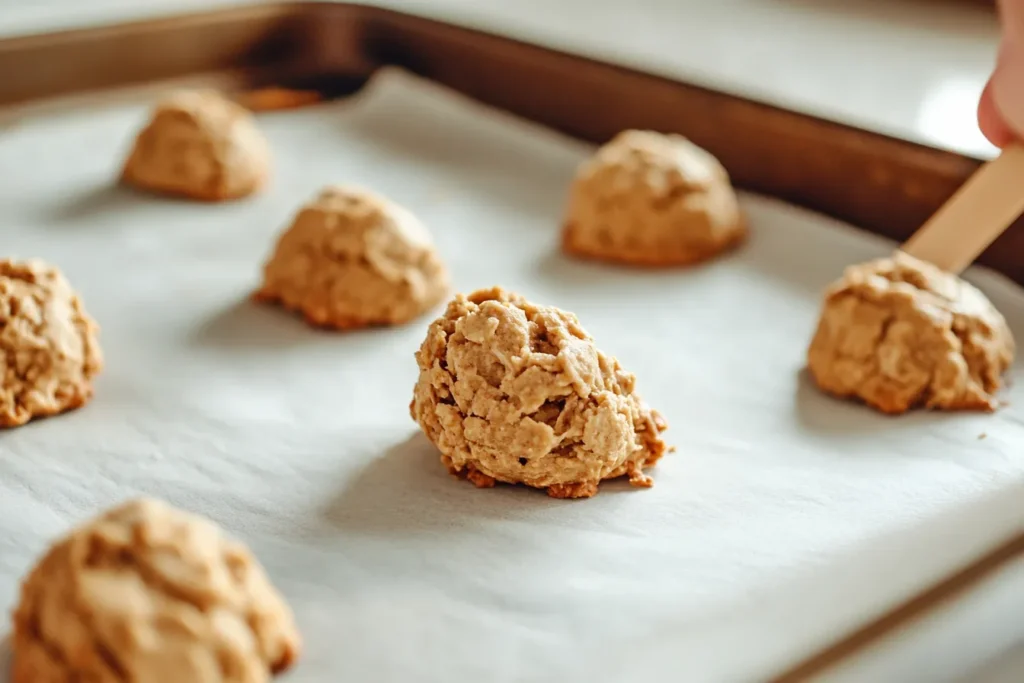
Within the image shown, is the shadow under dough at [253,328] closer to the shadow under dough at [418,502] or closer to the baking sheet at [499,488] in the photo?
the baking sheet at [499,488]

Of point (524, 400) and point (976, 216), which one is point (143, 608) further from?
point (976, 216)

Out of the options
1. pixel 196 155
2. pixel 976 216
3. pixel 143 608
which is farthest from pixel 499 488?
pixel 196 155

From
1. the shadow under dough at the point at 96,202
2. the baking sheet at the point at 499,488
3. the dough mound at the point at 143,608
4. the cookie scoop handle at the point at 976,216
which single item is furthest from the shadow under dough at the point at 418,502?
the shadow under dough at the point at 96,202

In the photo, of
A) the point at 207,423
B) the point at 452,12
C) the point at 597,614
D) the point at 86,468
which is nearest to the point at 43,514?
the point at 86,468

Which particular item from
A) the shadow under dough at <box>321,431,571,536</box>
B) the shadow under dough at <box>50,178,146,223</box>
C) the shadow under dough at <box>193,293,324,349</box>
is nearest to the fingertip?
the shadow under dough at <box>321,431,571,536</box>

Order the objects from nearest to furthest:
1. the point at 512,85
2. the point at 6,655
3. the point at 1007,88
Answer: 1. the point at 6,655
2. the point at 1007,88
3. the point at 512,85
